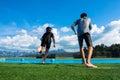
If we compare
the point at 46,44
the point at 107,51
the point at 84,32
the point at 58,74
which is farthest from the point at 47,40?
the point at 107,51

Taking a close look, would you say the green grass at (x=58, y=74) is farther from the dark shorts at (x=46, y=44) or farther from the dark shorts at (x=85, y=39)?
the dark shorts at (x=46, y=44)

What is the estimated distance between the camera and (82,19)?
1035 centimetres

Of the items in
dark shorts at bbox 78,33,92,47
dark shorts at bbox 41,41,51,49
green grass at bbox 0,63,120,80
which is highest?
dark shorts at bbox 41,41,51,49

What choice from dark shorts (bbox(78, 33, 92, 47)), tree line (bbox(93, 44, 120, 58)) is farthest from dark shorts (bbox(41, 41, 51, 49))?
tree line (bbox(93, 44, 120, 58))

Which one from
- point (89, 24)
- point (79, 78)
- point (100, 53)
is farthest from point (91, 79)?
point (100, 53)

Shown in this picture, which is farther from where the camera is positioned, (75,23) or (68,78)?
(75,23)

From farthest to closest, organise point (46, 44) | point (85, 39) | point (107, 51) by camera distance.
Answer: point (107, 51)
point (46, 44)
point (85, 39)

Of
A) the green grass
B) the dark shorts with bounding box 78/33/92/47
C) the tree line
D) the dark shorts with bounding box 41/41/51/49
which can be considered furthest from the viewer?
the tree line

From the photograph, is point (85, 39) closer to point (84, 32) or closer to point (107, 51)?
point (84, 32)

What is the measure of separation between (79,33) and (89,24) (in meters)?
0.51

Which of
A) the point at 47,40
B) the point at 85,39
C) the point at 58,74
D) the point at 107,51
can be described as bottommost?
the point at 58,74

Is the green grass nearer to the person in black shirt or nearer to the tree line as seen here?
the person in black shirt

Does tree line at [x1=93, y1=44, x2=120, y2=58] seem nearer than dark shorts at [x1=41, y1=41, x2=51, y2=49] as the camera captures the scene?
No

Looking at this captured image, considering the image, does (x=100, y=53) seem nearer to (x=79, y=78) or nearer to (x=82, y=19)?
(x=82, y=19)
